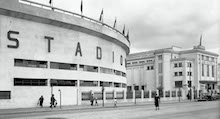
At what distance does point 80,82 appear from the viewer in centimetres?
4362

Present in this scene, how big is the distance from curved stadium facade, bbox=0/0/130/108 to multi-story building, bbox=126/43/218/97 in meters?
47.7

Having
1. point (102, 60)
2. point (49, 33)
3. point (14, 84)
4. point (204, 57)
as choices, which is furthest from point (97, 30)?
point (204, 57)

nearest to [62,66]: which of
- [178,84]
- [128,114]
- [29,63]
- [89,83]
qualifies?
[29,63]

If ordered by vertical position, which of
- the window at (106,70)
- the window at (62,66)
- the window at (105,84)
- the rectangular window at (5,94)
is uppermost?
the window at (62,66)

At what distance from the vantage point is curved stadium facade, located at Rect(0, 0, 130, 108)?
34594mm

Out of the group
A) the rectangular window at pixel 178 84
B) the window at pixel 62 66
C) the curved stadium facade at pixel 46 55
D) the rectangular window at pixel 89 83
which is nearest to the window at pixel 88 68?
the curved stadium facade at pixel 46 55

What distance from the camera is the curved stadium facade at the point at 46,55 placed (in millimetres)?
34594

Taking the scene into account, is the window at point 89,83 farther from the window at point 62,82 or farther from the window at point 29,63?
the window at point 29,63

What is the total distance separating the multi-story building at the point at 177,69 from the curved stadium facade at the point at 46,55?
157ft

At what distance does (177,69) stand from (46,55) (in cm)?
6311

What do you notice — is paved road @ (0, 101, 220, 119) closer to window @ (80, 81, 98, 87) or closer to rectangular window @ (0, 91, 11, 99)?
rectangular window @ (0, 91, 11, 99)

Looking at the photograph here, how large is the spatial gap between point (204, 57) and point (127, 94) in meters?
56.2

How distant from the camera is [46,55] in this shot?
3884cm

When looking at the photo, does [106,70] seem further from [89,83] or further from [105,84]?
[89,83]
